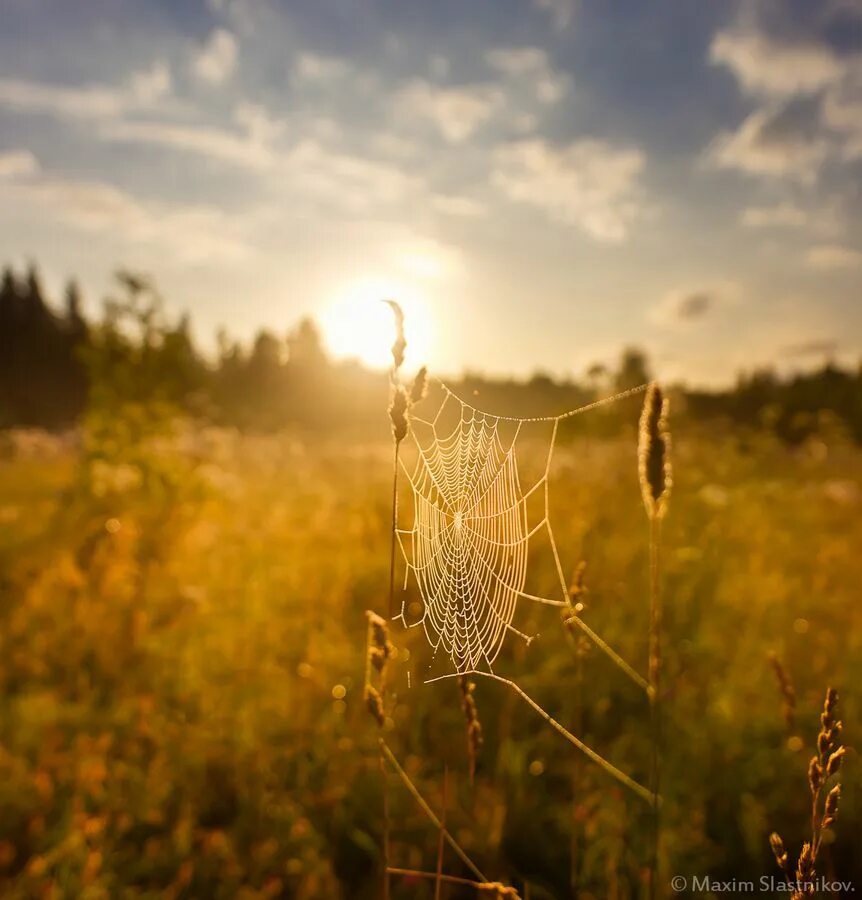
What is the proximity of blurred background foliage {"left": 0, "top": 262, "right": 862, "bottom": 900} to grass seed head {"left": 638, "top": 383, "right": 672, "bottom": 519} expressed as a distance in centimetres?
42

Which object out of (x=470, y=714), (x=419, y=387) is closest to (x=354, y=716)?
(x=470, y=714)

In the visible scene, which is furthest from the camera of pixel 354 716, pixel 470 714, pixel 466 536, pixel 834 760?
pixel 354 716

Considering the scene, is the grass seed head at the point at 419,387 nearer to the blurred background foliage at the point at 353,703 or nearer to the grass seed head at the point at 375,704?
the blurred background foliage at the point at 353,703

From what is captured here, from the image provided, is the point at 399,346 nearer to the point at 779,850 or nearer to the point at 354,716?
the point at 779,850

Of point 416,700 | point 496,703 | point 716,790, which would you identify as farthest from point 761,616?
point 416,700

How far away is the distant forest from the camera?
789 centimetres

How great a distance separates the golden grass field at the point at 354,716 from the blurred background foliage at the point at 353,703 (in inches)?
0.5

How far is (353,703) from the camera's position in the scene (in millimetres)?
3510

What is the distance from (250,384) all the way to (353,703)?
160 feet

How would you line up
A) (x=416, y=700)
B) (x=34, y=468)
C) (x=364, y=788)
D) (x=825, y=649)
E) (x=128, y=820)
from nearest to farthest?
(x=128, y=820) < (x=364, y=788) < (x=416, y=700) < (x=825, y=649) < (x=34, y=468)

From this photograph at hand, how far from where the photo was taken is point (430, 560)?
1.88m

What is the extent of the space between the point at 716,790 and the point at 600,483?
3297 millimetres

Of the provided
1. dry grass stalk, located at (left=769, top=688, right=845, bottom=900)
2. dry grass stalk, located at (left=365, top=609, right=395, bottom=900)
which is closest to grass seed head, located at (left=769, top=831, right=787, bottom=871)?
dry grass stalk, located at (left=769, top=688, right=845, bottom=900)

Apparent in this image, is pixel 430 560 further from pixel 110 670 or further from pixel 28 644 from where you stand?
pixel 28 644
